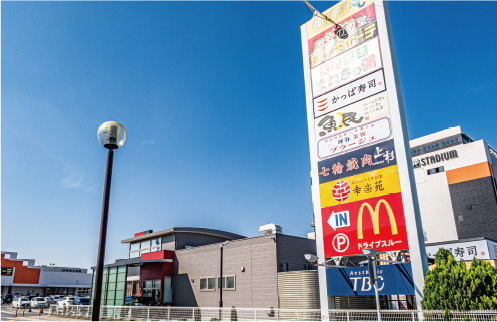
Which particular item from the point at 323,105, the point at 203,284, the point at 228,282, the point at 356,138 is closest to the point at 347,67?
the point at 323,105

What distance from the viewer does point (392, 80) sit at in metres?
16.7

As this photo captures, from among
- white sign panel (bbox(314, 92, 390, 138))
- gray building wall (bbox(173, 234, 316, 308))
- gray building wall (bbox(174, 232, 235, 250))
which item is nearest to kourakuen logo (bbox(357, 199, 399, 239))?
white sign panel (bbox(314, 92, 390, 138))

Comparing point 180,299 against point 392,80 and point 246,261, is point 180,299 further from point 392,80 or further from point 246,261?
point 392,80

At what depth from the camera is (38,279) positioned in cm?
6594

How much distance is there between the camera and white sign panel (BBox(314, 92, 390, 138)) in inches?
667

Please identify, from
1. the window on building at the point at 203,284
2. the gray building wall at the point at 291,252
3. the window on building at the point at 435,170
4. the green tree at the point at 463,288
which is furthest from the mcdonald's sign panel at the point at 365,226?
the window on building at the point at 435,170

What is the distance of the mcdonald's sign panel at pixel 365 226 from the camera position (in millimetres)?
15062

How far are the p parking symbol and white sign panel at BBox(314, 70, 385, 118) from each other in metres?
6.73

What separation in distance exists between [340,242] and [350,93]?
7651mm

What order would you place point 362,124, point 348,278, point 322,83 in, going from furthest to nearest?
point 322,83
point 362,124
point 348,278

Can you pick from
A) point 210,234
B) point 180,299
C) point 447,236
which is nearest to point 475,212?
point 447,236

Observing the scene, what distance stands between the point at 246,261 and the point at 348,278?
952cm

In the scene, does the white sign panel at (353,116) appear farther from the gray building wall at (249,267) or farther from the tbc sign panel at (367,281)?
the gray building wall at (249,267)

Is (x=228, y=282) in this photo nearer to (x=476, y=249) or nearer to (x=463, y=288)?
Answer: (x=463, y=288)
